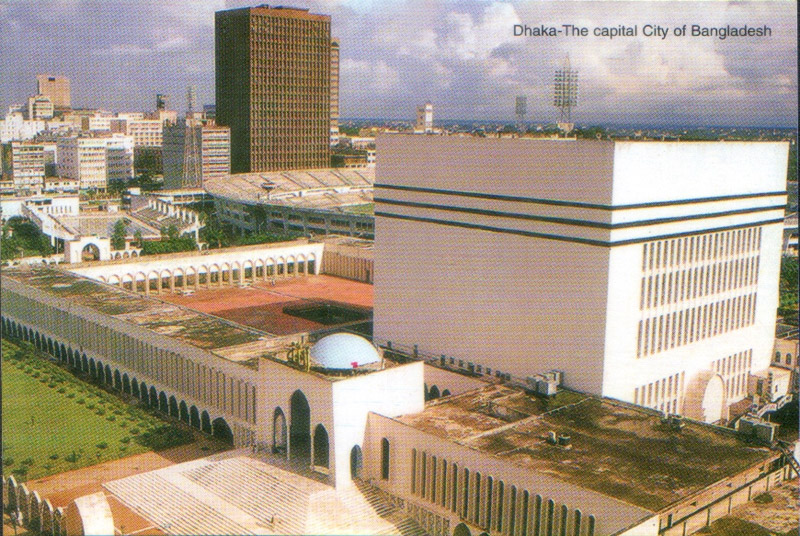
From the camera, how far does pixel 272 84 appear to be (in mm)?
115875

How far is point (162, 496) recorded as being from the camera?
1054 inches

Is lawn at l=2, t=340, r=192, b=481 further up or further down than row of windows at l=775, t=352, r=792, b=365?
further down

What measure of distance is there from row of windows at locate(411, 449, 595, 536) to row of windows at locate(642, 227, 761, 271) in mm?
12373

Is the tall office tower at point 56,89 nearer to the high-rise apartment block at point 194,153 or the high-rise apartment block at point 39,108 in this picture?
the high-rise apartment block at point 39,108

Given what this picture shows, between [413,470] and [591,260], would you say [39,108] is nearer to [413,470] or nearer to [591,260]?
[591,260]

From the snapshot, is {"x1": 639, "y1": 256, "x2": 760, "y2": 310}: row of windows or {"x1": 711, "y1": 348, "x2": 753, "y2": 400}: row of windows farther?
{"x1": 711, "y1": 348, "x2": 753, "y2": 400}: row of windows

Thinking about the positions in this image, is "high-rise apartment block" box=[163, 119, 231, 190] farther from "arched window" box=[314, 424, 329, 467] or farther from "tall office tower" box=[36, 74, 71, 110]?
"arched window" box=[314, 424, 329, 467]

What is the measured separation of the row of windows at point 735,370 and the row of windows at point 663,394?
297cm

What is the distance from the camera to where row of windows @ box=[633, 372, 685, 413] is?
33250 millimetres

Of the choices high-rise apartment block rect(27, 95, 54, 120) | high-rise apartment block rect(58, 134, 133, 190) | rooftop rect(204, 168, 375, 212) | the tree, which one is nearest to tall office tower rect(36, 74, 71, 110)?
high-rise apartment block rect(27, 95, 54, 120)

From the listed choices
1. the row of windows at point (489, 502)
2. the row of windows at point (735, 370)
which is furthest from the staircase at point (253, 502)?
the row of windows at point (735, 370)

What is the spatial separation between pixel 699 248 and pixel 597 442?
1239 cm

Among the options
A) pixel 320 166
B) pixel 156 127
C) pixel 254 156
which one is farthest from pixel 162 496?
pixel 156 127

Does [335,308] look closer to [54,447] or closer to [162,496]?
[54,447]
